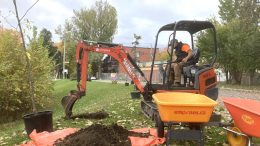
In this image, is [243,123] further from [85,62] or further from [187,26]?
[85,62]

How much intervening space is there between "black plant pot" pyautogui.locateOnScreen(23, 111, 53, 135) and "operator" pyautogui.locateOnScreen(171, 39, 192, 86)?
3.81 meters

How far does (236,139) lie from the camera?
27.4 feet

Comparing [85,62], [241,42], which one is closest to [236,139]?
[85,62]

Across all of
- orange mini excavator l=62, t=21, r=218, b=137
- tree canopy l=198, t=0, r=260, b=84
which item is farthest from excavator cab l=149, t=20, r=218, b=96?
tree canopy l=198, t=0, r=260, b=84

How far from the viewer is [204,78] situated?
1147 centimetres

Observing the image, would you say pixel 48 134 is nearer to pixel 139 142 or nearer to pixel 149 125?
pixel 139 142

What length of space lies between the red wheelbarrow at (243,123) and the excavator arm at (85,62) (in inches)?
165

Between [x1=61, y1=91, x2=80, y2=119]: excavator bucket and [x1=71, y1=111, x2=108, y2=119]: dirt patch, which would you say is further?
[x1=71, y1=111, x2=108, y2=119]: dirt patch

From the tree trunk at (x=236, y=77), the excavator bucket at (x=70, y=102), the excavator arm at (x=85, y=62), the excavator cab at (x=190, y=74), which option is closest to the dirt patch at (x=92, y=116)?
the excavator bucket at (x=70, y=102)

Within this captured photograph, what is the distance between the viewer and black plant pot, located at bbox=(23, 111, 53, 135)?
9.74 m

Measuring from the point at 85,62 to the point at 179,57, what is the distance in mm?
2733

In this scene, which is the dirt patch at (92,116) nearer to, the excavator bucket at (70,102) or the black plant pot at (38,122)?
the excavator bucket at (70,102)

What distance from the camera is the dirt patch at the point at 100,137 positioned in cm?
782

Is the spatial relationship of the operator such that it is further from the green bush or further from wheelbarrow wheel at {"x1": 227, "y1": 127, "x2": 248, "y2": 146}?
the green bush
